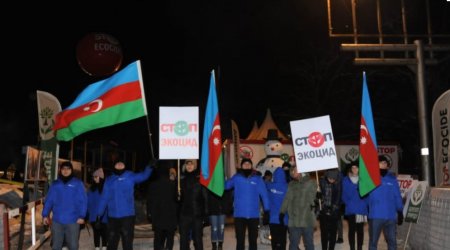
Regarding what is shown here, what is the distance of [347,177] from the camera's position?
12586 mm

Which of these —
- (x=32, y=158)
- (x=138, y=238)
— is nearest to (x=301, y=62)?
(x=138, y=238)

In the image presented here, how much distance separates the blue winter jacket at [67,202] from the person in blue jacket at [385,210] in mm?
4594

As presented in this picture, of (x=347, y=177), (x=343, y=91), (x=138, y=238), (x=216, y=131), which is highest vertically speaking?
(x=343, y=91)

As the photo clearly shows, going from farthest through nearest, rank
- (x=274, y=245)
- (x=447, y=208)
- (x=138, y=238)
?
(x=138, y=238)
(x=274, y=245)
(x=447, y=208)

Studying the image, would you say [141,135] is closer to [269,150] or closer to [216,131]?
[269,150]

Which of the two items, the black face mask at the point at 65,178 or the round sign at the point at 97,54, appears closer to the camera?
the black face mask at the point at 65,178

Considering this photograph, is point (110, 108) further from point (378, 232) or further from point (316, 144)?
point (378, 232)

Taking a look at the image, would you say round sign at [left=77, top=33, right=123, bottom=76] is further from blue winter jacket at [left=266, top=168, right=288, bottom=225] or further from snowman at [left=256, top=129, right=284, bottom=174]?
snowman at [left=256, top=129, right=284, bottom=174]

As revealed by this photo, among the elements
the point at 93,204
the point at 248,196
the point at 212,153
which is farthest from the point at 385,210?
the point at 93,204

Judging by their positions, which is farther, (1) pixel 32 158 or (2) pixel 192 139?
(1) pixel 32 158

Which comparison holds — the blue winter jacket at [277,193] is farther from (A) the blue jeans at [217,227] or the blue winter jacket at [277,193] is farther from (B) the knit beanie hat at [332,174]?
(A) the blue jeans at [217,227]

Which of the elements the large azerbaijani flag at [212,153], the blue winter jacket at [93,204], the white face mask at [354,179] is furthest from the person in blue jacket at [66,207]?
the white face mask at [354,179]

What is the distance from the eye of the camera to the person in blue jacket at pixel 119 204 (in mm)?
10531

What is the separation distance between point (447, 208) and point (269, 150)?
1307cm
